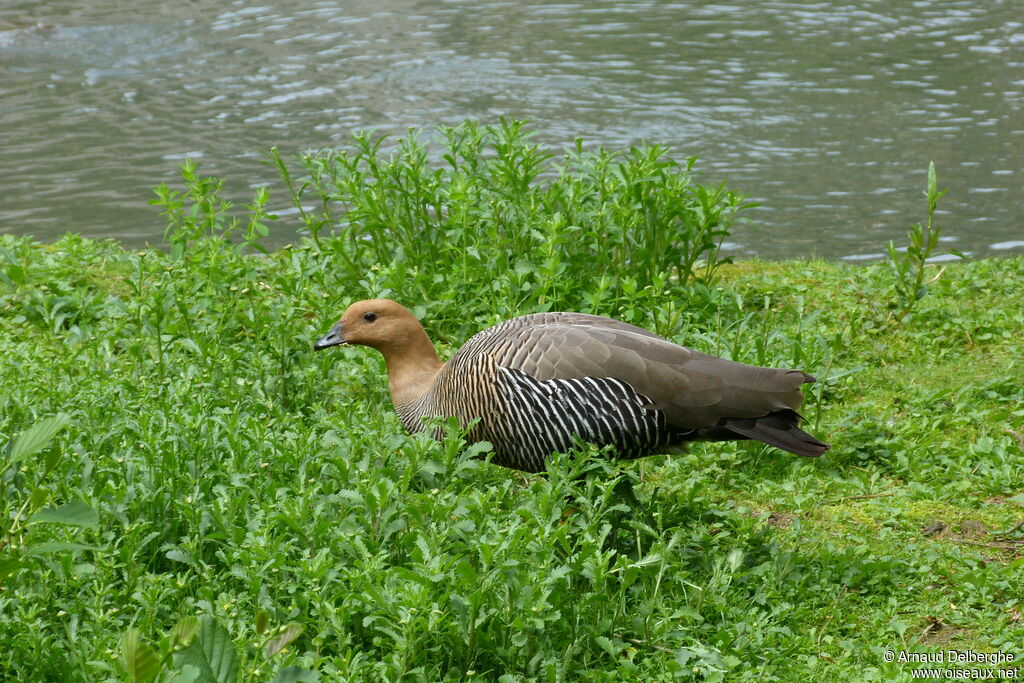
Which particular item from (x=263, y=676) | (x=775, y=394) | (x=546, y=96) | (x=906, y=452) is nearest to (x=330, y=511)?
(x=263, y=676)

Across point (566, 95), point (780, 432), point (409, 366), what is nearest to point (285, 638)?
point (780, 432)

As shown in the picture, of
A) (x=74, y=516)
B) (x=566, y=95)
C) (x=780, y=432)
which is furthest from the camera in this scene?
(x=566, y=95)

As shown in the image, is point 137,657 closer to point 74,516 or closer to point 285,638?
point 285,638

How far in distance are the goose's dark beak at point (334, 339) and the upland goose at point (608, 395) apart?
75 cm

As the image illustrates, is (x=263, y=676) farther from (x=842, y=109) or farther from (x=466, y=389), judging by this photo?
→ (x=842, y=109)

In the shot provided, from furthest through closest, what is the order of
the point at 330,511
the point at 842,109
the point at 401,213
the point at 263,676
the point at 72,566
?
1. the point at 842,109
2. the point at 401,213
3. the point at 330,511
4. the point at 72,566
5. the point at 263,676

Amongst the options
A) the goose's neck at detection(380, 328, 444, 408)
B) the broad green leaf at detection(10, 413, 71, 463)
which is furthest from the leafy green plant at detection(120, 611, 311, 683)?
the goose's neck at detection(380, 328, 444, 408)

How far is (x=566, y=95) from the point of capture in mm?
12508

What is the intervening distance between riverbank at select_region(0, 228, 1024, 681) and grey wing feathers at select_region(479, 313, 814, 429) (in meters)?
0.38

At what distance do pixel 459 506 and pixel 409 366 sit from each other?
1471 mm

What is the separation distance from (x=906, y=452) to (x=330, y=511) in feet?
9.41

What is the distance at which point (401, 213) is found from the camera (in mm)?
6980

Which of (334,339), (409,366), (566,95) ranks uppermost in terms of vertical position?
(334,339)

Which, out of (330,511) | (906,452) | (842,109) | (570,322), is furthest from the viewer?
(842,109)
